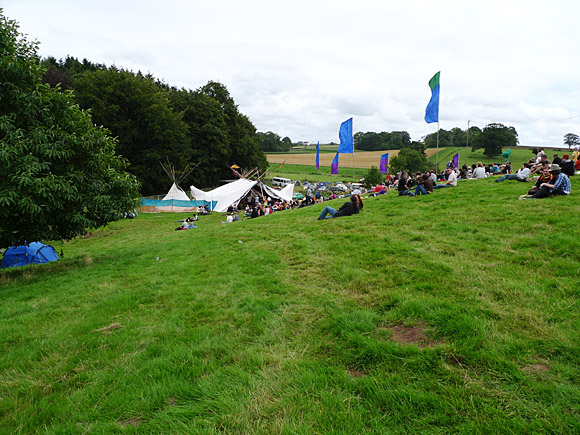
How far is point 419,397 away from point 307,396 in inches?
36.5

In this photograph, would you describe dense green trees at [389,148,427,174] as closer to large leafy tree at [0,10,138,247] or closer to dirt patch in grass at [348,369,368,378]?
large leafy tree at [0,10,138,247]

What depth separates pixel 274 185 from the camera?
171 ft

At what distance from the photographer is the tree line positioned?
100 ft

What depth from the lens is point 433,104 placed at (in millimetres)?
17719

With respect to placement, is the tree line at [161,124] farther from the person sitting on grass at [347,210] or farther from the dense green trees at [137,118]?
the person sitting on grass at [347,210]

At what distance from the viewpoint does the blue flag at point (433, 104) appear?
17.3 metres

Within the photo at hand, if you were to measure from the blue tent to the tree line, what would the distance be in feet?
A: 40.9

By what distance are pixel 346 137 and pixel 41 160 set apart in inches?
790

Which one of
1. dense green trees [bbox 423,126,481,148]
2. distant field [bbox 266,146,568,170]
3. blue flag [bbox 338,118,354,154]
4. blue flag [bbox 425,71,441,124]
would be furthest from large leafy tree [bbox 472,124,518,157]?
blue flag [bbox 425,71,441,124]

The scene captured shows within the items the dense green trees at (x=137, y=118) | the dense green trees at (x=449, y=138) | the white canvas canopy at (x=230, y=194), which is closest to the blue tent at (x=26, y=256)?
the white canvas canopy at (x=230, y=194)

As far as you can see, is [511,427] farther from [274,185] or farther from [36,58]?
[274,185]

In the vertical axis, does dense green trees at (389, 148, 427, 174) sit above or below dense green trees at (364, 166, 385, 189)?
above

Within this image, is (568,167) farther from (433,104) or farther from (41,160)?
(41,160)

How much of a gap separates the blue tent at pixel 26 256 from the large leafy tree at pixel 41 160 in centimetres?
345
